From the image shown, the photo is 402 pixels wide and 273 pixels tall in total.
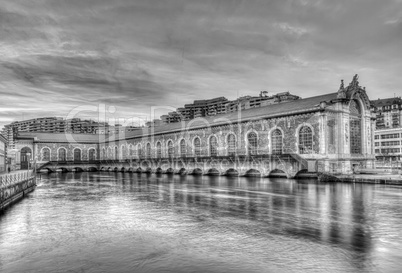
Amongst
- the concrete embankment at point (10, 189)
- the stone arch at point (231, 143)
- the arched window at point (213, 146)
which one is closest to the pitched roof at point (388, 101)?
the arched window at point (213, 146)

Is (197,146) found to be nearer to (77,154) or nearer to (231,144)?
(231,144)

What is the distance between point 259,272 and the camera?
8938 mm

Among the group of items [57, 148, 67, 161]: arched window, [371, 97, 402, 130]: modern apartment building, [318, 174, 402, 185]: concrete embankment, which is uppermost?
[371, 97, 402, 130]: modern apartment building

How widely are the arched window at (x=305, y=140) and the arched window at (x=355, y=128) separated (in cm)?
562

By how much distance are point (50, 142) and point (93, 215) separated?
248 feet

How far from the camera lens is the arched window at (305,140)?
136 ft

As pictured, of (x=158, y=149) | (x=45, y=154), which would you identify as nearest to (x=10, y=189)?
(x=158, y=149)

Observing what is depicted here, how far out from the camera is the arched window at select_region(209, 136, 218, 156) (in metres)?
56.0

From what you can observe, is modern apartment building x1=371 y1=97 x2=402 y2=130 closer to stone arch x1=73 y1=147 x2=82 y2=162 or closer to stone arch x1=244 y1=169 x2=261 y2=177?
stone arch x1=244 y1=169 x2=261 y2=177

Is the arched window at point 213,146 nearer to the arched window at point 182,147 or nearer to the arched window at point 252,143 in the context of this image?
the arched window at point 252,143

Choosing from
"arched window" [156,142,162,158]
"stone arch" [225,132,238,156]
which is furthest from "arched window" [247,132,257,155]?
"arched window" [156,142,162,158]

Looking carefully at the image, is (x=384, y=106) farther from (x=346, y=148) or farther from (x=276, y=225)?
(x=276, y=225)

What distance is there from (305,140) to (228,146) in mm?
14343

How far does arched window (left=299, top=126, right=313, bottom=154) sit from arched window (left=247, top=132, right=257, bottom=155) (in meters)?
7.72
